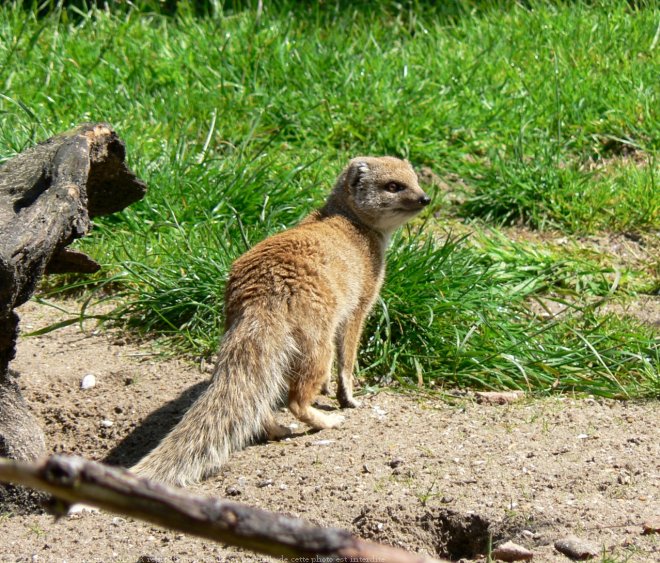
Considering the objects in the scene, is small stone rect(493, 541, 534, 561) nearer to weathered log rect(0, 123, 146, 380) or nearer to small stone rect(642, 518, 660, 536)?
small stone rect(642, 518, 660, 536)

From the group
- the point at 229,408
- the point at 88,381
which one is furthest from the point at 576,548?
the point at 88,381

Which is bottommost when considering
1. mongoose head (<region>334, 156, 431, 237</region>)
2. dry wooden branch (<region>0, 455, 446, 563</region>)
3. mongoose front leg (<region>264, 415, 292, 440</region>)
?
mongoose front leg (<region>264, 415, 292, 440</region>)

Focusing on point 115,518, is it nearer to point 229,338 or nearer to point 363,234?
point 229,338

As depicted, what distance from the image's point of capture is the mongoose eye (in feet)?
13.5

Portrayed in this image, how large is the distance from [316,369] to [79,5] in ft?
16.6

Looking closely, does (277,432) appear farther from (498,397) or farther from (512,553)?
(512,553)

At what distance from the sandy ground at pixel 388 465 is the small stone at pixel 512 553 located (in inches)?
1.1

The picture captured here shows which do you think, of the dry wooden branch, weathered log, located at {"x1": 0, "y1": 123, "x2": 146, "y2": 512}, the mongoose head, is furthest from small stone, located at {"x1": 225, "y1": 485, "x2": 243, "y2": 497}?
the dry wooden branch

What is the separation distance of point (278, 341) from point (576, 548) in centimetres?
120

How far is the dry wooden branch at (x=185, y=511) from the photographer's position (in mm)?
1035

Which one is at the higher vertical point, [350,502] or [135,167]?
[135,167]

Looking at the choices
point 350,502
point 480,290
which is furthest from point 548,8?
point 350,502

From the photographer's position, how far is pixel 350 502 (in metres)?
2.82

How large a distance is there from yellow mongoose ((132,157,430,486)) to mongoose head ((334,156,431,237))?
17cm
